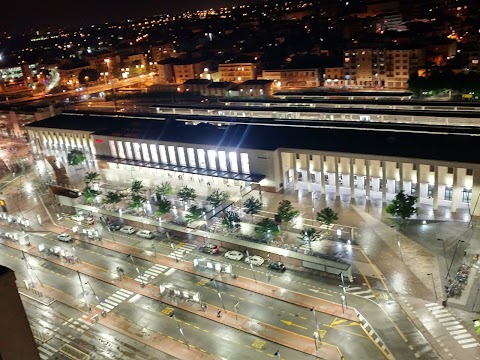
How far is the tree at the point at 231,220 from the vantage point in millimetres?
61487

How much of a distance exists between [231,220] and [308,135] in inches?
954

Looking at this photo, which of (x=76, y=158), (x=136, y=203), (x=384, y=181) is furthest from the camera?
(x=76, y=158)

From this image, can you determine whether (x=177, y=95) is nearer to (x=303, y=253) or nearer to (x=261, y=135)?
(x=261, y=135)

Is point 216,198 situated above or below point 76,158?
below

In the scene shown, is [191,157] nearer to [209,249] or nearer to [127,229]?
[127,229]

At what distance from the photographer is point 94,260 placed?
2399 inches

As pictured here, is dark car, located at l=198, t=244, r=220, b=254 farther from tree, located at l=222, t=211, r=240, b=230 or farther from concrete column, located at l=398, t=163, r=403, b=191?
concrete column, located at l=398, t=163, r=403, b=191

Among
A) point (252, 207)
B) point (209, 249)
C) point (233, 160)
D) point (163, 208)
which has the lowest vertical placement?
point (209, 249)

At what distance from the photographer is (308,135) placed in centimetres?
7744

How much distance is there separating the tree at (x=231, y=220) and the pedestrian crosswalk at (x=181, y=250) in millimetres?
5300

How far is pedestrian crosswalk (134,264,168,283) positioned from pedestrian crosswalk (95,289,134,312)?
8.23 feet

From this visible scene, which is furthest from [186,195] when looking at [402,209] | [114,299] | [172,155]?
[402,209]

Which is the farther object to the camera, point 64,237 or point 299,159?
point 299,159

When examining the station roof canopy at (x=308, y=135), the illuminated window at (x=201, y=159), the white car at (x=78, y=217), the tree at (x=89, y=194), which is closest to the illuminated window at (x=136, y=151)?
the station roof canopy at (x=308, y=135)
